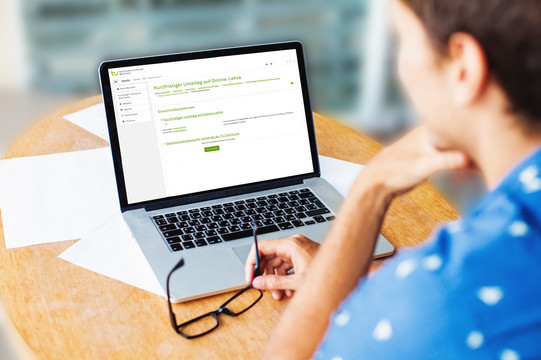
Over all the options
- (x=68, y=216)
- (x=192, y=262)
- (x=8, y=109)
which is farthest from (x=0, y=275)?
(x=8, y=109)

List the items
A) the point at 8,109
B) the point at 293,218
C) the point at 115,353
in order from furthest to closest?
the point at 8,109 → the point at 293,218 → the point at 115,353

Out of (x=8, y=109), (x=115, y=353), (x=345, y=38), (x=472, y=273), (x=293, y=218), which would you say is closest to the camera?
(x=472, y=273)

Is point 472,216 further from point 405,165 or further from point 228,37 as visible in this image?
point 228,37

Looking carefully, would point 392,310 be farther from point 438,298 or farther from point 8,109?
point 8,109

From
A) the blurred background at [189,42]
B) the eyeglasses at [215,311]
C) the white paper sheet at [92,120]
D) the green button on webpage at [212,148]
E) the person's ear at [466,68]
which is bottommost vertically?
the blurred background at [189,42]

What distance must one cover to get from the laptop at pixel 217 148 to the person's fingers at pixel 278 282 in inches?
4.1

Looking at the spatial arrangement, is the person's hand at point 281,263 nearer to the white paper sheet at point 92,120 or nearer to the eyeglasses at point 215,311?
the eyeglasses at point 215,311

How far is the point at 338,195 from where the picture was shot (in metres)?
1.27

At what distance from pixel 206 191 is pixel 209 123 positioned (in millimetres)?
121

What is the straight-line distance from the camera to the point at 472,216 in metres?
0.65

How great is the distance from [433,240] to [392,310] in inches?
3.0

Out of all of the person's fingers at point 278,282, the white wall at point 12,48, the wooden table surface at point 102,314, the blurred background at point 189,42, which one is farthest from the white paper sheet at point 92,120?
the white wall at point 12,48

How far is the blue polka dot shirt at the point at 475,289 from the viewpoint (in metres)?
0.60

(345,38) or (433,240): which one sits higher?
(433,240)
